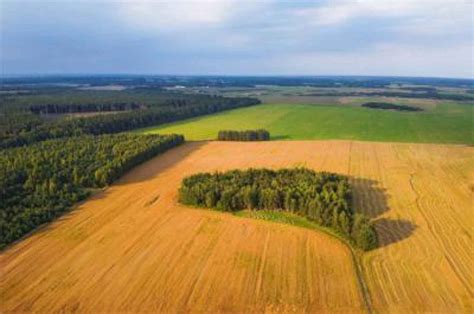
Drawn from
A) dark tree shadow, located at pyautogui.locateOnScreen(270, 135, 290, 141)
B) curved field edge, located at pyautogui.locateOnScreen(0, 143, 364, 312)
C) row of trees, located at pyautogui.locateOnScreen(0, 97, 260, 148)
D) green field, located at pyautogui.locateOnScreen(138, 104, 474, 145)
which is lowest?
curved field edge, located at pyautogui.locateOnScreen(0, 143, 364, 312)

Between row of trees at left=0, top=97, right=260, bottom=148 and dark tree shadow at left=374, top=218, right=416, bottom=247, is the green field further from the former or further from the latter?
dark tree shadow at left=374, top=218, right=416, bottom=247

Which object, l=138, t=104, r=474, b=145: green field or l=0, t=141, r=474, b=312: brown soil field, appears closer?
l=0, t=141, r=474, b=312: brown soil field

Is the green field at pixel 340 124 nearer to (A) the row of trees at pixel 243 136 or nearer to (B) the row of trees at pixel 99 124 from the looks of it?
(B) the row of trees at pixel 99 124

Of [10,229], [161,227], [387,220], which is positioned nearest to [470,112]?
[387,220]

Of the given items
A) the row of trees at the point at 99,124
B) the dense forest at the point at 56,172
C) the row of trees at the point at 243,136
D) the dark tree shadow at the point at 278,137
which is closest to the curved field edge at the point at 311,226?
the dense forest at the point at 56,172

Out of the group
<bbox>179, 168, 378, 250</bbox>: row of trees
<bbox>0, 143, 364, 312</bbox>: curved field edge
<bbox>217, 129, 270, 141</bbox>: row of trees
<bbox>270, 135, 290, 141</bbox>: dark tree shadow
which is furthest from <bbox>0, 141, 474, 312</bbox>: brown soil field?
<bbox>270, 135, 290, 141</bbox>: dark tree shadow

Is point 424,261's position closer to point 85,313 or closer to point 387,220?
point 387,220
